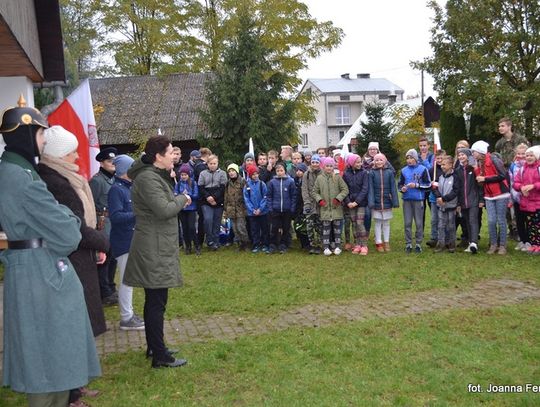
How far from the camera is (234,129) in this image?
71.5 ft

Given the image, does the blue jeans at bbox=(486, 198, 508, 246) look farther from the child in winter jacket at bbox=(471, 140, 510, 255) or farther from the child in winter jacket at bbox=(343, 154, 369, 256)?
the child in winter jacket at bbox=(343, 154, 369, 256)

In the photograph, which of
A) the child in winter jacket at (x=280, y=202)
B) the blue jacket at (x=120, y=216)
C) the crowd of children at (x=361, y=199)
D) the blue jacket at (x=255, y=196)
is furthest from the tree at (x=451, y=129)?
the blue jacket at (x=120, y=216)

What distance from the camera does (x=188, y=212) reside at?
11.8 metres

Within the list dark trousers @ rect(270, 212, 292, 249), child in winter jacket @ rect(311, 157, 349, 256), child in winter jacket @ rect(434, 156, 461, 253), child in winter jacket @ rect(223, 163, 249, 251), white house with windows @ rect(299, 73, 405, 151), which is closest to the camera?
child in winter jacket @ rect(434, 156, 461, 253)

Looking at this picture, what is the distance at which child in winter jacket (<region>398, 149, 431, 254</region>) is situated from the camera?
10.8 meters

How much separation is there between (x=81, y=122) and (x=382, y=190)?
5919 millimetres

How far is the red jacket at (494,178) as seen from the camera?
33.3 feet

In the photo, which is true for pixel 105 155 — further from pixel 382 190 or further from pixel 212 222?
pixel 382 190

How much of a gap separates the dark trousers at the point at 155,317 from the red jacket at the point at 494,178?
710cm

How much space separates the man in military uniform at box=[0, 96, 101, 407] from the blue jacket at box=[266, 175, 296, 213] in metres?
7.87

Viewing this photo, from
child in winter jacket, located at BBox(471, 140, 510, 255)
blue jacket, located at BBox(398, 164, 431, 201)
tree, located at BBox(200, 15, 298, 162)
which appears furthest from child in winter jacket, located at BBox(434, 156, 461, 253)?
tree, located at BBox(200, 15, 298, 162)

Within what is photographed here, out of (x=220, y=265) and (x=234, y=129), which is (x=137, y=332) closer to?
(x=220, y=265)

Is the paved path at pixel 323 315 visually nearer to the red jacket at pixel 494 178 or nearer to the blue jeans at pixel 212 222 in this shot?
the red jacket at pixel 494 178

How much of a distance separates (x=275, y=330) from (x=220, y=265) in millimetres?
4183
